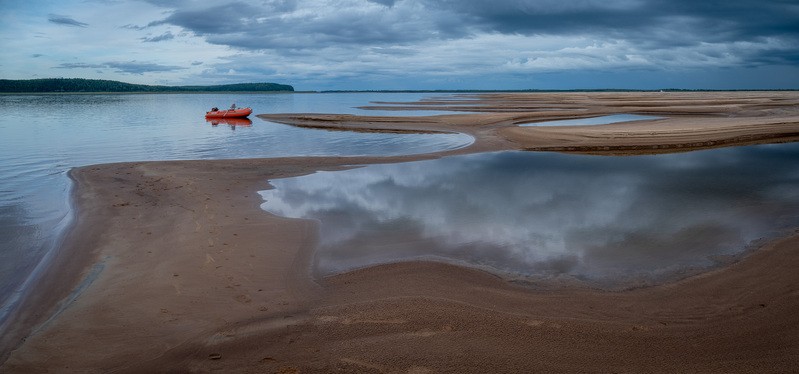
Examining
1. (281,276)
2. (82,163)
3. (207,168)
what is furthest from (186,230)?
(82,163)

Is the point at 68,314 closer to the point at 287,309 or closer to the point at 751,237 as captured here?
the point at 287,309

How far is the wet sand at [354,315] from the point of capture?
554cm

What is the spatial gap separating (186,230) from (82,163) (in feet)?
47.6

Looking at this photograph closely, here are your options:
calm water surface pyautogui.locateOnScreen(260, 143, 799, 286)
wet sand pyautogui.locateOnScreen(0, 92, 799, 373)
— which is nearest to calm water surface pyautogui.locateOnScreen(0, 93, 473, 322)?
wet sand pyautogui.locateOnScreen(0, 92, 799, 373)

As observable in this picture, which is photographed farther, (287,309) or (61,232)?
(61,232)

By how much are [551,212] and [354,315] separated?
758 centimetres

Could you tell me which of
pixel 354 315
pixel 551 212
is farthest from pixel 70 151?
pixel 354 315

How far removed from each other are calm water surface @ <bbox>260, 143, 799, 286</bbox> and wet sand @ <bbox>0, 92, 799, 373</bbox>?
0.77 meters

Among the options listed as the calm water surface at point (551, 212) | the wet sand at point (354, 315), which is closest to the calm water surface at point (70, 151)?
the wet sand at point (354, 315)

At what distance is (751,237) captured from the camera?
9930 mm

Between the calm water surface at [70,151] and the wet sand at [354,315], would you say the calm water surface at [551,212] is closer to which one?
the wet sand at [354,315]

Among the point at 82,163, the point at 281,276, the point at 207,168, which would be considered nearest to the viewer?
the point at 281,276

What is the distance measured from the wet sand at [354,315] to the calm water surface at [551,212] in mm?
768

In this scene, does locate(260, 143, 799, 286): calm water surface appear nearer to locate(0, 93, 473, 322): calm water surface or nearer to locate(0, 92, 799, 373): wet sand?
locate(0, 92, 799, 373): wet sand
